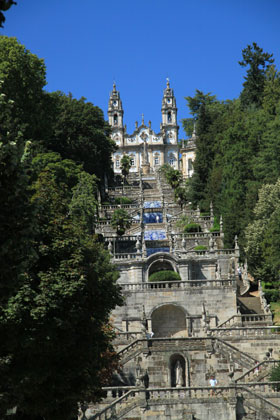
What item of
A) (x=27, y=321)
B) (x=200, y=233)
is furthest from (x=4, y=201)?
(x=200, y=233)

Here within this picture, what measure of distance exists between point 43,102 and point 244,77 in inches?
1442

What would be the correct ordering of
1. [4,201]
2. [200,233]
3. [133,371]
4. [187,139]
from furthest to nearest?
[187,139] → [200,233] → [133,371] → [4,201]

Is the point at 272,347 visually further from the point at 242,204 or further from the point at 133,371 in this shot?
the point at 242,204

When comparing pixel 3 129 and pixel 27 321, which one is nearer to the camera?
pixel 3 129

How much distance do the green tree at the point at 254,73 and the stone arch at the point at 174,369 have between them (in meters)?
60.2

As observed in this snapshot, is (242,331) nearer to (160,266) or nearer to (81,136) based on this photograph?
(160,266)

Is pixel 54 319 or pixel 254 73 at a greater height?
pixel 254 73

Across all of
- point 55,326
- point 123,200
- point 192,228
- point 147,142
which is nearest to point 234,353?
point 55,326

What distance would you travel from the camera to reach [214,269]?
4947 centimetres

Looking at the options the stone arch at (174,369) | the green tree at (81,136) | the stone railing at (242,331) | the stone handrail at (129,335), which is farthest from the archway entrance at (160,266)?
the green tree at (81,136)

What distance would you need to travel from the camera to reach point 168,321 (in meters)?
42.7

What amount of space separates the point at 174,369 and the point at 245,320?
20.9ft

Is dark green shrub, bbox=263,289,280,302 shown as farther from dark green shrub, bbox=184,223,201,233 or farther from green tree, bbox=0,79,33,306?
green tree, bbox=0,79,33,306

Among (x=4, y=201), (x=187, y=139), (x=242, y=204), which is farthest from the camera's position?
(x=187, y=139)
